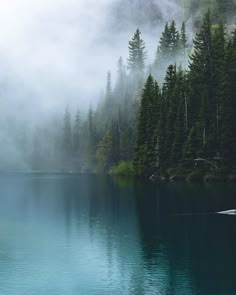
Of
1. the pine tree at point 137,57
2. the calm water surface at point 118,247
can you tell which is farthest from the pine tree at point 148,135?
the pine tree at point 137,57

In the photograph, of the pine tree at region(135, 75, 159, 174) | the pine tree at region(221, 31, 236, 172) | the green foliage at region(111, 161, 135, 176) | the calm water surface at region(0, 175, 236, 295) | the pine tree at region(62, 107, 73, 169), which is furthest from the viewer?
the pine tree at region(62, 107, 73, 169)

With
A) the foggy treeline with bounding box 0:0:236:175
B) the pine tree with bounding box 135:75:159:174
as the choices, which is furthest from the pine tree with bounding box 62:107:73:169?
Answer: the pine tree with bounding box 135:75:159:174

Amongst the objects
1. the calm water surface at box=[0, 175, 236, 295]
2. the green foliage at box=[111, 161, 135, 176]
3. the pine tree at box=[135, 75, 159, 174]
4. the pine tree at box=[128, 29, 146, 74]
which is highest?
the pine tree at box=[128, 29, 146, 74]

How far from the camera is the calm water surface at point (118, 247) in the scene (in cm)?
3042

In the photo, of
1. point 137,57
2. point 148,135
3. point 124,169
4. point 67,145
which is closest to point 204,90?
point 148,135

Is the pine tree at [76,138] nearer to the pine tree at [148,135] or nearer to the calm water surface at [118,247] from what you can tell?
the pine tree at [148,135]

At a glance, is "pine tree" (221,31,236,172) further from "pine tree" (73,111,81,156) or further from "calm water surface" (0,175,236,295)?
"pine tree" (73,111,81,156)

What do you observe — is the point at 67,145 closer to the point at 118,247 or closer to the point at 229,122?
the point at 229,122

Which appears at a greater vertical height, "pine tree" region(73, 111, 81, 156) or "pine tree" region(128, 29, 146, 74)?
"pine tree" region(128, 29, 146, 74)

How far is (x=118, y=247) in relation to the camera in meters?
40.2

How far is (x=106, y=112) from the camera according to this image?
568ft

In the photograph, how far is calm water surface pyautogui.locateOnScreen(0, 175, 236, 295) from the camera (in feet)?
99.8

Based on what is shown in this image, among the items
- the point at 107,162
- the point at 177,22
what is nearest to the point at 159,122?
the point at 107,162

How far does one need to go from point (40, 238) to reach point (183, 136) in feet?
214
